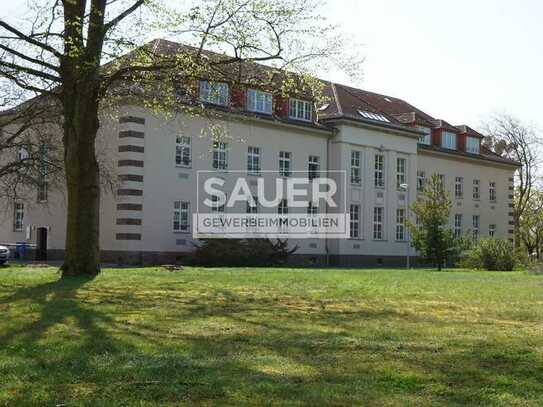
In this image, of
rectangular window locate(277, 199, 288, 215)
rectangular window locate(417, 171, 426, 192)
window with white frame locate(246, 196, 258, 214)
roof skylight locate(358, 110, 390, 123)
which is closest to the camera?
window with white frame locate(246, 196, 258, 214)

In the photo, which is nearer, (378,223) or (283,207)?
(283,207)

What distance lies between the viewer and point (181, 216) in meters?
39.5

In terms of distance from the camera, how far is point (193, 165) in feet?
131

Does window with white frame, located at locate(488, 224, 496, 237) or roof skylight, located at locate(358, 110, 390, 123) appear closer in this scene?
roof skylight, located at locate(358, 110, 390, 123)

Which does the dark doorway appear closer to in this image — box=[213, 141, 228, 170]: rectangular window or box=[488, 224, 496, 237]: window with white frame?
box=[213, 141, 228, 170]: rectangular window

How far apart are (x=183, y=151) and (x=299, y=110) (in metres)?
9.52

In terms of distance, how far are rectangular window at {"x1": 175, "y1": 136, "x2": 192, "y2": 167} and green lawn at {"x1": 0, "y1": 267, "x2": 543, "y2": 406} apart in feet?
77.7

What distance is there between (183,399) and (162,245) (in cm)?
3255

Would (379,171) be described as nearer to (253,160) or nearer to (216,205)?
(253,160)

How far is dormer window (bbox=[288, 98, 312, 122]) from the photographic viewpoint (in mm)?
45625

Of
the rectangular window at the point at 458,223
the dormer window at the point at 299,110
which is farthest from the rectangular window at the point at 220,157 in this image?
the rectangular window at the point at 458,223

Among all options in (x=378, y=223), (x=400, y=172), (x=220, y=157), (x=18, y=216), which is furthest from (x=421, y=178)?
(x=18, y=216)

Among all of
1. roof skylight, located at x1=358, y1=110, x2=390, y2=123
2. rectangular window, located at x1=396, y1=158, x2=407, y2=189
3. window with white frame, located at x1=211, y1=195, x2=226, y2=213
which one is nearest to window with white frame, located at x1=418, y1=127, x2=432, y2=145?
rectangular window, located at x1=396, y1=158, x2=407, y2=189

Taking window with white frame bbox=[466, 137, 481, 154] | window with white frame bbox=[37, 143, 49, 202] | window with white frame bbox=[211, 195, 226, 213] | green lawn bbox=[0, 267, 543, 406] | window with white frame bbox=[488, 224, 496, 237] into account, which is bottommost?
green lawn bbox=[0, 267, 543, 406]
